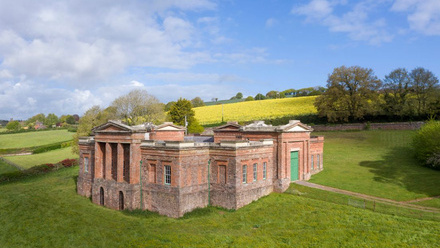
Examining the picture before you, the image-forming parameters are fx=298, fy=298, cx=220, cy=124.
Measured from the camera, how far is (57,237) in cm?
2034

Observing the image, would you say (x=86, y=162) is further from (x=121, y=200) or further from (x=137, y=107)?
(x=137, y=107)

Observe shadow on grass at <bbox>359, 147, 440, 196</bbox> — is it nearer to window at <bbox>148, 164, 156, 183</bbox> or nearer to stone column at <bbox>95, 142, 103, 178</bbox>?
window at <bbox>148, 164, 156, 183</bbox>

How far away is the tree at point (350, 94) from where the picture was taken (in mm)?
59844

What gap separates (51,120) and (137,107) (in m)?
94.5

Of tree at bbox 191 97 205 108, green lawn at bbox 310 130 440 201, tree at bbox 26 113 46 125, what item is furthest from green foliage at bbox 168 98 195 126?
tree at bbox 26 113 46 125

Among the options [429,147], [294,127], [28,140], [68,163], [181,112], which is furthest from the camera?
[28,140]

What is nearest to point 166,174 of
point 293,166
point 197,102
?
point 293,166

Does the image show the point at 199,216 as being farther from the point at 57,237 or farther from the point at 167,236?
the point at 57,237

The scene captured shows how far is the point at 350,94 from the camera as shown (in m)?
61.8

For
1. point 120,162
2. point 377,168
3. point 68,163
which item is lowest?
point 68,163

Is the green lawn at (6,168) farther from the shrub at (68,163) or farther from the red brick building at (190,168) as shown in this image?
the red brick building at (190,168)

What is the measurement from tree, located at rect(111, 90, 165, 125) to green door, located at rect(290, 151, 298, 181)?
3906cm

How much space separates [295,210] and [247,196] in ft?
14.8

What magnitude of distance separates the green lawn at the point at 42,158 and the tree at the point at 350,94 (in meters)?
55.5
